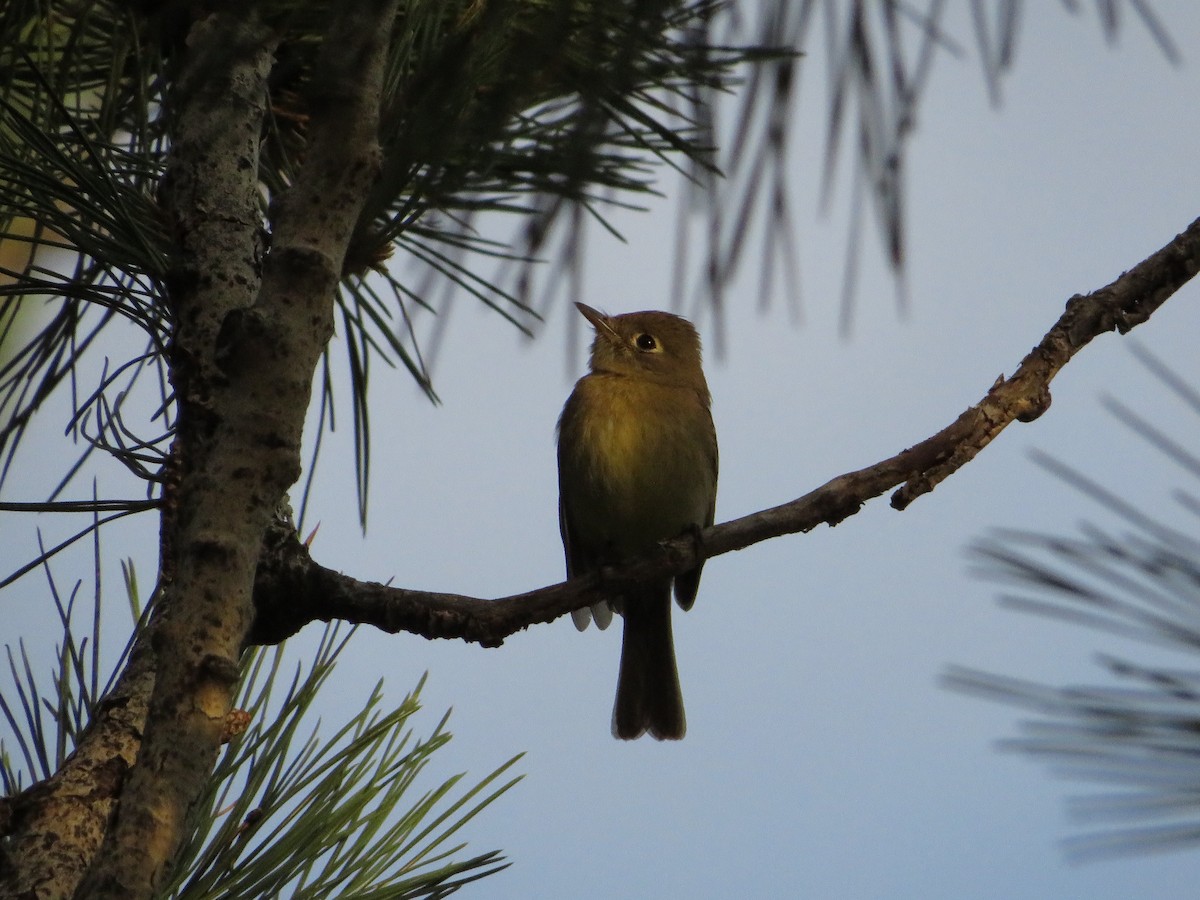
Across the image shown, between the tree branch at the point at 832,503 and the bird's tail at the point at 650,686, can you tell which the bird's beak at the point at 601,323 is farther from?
the tree branch at the point at 832,503

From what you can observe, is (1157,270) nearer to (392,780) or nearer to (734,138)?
(734,138)

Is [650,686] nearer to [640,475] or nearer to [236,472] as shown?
[640,475]

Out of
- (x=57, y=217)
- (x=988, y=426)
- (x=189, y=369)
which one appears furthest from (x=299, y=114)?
(x=988, y=426)

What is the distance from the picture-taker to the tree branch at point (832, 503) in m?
2.42

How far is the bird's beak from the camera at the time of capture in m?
5.74

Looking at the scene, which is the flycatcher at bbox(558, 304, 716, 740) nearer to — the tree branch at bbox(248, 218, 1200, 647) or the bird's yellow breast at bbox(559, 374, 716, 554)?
the bird's yellow breast at bbox(559, 374, 716, 554)

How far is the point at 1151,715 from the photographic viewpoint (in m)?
1.80

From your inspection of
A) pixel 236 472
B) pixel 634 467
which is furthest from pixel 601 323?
pixel 236 472

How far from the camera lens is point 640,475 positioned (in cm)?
496

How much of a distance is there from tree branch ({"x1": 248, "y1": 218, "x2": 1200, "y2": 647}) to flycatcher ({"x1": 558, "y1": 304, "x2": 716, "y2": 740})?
187cm

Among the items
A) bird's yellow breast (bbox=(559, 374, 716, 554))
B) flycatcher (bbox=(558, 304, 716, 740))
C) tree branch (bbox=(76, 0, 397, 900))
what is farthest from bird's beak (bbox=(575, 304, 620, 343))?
tree branch (bbox=(76, 0, 397, 900))

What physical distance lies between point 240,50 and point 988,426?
70.6 inches

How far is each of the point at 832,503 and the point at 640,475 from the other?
232 cm

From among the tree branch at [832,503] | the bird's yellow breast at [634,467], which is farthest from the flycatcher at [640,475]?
the tree branch at [832,503]
